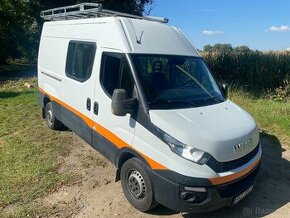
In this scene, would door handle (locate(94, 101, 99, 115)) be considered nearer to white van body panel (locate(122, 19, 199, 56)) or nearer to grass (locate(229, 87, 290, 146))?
white van body panel (locate(122, 19, 199, 56))

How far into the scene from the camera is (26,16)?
73.3ft

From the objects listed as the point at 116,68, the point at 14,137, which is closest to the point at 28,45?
the point at 14,137

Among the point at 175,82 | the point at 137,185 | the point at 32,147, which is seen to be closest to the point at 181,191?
the point at 137,185

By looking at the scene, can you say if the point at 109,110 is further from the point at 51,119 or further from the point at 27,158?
the point at 51,119

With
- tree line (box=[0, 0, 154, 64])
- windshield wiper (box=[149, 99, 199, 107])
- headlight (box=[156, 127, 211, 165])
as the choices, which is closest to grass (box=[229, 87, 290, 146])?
windshield wiper (box=[149, 99, 199, 107])

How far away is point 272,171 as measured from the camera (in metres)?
6.18

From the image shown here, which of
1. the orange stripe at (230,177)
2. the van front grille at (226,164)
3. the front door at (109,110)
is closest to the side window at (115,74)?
the front door at (109,110)

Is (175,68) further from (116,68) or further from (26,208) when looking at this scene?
(26,208)

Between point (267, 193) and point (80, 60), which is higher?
point (80, 60)

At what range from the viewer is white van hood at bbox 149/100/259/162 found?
410cm

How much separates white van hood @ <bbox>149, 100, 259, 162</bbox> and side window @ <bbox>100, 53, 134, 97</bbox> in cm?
70

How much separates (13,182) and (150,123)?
2673mm

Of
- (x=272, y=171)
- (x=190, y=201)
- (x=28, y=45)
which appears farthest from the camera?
(x=28, y=45)

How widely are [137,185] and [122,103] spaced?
1.16 meters
